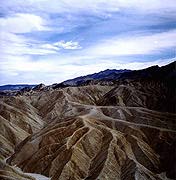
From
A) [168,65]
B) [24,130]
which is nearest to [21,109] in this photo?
[24,130]

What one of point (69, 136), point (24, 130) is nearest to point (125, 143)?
point (69, 136)

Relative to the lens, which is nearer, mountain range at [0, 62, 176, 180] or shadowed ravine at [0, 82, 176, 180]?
mountain range at [0, 62, 176, 180]

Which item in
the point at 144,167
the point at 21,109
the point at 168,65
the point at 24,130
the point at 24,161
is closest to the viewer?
the point at 144,167

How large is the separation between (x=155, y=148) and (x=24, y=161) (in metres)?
23.0

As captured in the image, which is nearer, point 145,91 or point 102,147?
point 102,147

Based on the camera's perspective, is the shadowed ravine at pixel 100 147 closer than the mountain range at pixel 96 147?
No

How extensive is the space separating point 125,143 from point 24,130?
39.2m

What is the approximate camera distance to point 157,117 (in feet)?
285

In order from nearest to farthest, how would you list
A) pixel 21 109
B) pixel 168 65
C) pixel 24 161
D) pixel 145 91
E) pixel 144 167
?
pixel 144 167 < pixel 24 161 < pixel 21 109 < pixel 145 91 < pixel 168 65

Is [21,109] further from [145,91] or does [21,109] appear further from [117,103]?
[145,91]

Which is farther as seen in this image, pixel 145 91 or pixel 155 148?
pixel 145 91

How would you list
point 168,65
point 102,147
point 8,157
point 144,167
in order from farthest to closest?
point 168,65, point 8,157, point 102,147, point 144,167

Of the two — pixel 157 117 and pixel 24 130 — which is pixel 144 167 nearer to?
pixel 157 117

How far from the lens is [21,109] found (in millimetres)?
119438
